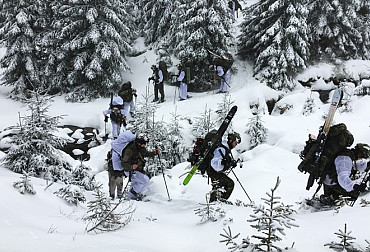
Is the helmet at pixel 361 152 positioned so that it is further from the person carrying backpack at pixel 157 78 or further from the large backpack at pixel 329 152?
the person carrying backpack at pixel 157 78

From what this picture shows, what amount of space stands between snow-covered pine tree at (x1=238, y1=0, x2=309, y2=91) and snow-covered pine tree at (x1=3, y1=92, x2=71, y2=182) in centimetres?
1243

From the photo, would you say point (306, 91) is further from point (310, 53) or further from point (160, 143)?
point (160, 143)

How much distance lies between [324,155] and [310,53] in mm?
14703

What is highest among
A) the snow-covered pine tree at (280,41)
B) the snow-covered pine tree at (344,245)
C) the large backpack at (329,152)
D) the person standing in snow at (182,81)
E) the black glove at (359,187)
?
the snow-covered pine tree at (280,41)

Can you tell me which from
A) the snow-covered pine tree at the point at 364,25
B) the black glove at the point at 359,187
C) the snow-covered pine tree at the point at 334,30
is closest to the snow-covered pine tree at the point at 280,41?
the snow-covered pine tree at the point at 334,30

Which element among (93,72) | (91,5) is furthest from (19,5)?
(93,72)

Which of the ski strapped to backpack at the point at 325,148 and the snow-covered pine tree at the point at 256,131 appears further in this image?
the snow-covered pine tree at the point at 256,131

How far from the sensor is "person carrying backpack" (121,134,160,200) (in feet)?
23.0

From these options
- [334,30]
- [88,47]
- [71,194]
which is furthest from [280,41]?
[71,194]

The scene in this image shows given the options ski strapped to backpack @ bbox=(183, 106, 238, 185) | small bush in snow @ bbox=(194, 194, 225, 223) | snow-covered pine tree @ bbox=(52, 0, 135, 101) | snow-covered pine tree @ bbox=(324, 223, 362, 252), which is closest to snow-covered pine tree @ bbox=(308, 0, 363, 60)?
snow-covered pine tree @ bbox=(52, 0, 135, 101)

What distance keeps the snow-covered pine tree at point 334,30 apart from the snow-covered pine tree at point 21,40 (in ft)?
56.4

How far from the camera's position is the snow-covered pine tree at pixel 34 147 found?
23.1 ft

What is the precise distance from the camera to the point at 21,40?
54.7 feet

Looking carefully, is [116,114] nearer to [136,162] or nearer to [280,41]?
[136,162]
